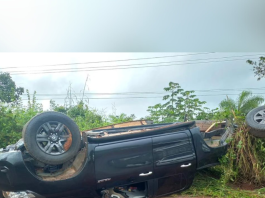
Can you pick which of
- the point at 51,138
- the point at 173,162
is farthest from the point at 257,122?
the point at 51,138

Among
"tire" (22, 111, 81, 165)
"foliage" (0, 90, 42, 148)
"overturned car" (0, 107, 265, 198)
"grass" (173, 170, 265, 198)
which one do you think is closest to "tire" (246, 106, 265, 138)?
"grass" (173, 170, 265, 198)

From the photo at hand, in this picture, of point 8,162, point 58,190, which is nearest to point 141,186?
point 58,190

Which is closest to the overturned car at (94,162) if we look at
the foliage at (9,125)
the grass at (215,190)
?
the grass at (215,190)

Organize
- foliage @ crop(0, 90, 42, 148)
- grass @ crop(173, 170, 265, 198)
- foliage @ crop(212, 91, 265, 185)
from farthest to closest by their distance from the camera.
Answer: foliage @ crop(0, 90, 42, 148) → foliage @ crop(212, 91, 265, 185) → grass @ crop(173, 170, 265, 198)

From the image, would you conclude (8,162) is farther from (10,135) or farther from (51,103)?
(51,103)

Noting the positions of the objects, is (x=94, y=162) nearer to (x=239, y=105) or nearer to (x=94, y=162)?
(x=94, y=162)

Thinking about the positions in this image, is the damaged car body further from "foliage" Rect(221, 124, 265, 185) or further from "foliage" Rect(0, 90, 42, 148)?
"foliage" Rect(0, 90, 42, 148)

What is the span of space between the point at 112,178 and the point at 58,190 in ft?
2.49

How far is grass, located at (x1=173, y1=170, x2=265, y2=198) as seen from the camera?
4359 mm

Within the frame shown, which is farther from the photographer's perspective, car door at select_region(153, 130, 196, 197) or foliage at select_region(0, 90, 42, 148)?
foliage at select_region(0, 90, 42, 148)

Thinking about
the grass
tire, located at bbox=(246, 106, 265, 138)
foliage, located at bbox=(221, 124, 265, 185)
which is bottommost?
the grass

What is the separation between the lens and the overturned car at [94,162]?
3641mm

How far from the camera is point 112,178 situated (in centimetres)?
385

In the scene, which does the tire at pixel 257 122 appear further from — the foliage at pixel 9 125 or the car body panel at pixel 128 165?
the foliage at pixel 9 125
